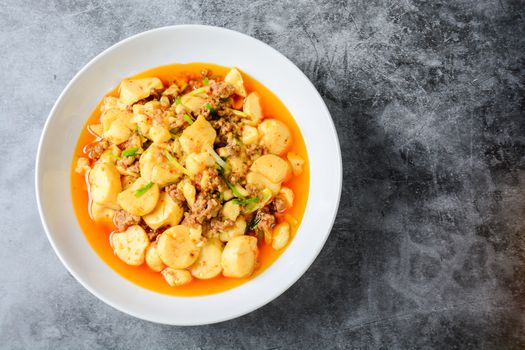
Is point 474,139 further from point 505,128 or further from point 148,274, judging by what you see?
point 148,274

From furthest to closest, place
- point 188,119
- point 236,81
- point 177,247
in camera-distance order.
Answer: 1. point 236,81
2. point 188,119
3. point 177,247

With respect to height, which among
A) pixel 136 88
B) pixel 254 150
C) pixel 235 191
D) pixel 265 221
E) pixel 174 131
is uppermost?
pixel 136 88

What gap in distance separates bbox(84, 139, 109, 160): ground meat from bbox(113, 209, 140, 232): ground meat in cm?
30

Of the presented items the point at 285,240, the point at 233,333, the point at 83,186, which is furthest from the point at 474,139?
the point at 83,186

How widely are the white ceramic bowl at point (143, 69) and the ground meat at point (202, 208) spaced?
381mm

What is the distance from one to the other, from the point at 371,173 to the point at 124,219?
127 cm

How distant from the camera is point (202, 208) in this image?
218cm

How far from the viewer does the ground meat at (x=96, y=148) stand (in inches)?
92.2

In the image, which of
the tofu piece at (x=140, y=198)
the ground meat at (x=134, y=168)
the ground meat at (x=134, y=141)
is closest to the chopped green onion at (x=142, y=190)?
the tofu piece at (x=140, y=198)

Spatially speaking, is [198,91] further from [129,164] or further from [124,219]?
[124,219]

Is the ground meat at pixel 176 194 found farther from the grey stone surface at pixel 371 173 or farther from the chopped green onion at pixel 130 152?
the grey stone surface at pixel 371 173

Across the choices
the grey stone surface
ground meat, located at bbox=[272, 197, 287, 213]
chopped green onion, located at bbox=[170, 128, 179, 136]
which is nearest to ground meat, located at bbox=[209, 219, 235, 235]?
ground meat, located at bbox=[272, 197, 287, 213]

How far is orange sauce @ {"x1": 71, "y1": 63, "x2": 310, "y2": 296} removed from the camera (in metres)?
2.30

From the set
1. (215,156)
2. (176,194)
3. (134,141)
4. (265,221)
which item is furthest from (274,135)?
(134,141)
